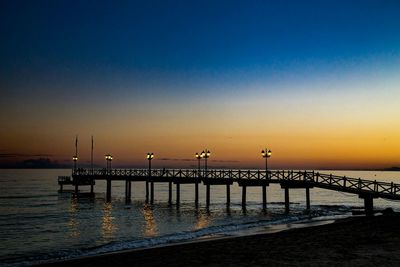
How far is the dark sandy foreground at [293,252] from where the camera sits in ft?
46.6

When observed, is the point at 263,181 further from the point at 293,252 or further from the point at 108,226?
the point at 293,252

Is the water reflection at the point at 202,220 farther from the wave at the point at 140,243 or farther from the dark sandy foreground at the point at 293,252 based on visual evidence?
→ the dark sandy foreground at the point at 293,252

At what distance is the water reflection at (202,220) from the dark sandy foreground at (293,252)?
1355 centimetres

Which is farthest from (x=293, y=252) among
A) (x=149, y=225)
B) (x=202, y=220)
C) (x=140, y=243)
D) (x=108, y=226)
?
(x=202, y=220)

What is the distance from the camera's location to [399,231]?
20.1m

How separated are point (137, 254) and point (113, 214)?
27828 millimetres

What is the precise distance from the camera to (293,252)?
1602 centimetres

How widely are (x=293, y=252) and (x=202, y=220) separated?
23240 millimetres

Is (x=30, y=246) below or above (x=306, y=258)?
below

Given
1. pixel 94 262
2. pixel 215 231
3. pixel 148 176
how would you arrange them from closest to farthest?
pixel 94 262, pixel 215 231, pixel 148 176

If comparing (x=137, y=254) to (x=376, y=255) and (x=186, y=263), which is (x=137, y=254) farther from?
(x=376, y=255)

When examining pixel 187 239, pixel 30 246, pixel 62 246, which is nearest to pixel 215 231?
pixel 187 239

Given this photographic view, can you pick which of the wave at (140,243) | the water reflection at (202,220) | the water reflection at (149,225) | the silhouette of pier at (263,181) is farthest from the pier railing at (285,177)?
the water reflection at (149,225)

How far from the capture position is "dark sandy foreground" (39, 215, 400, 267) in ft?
46.6
